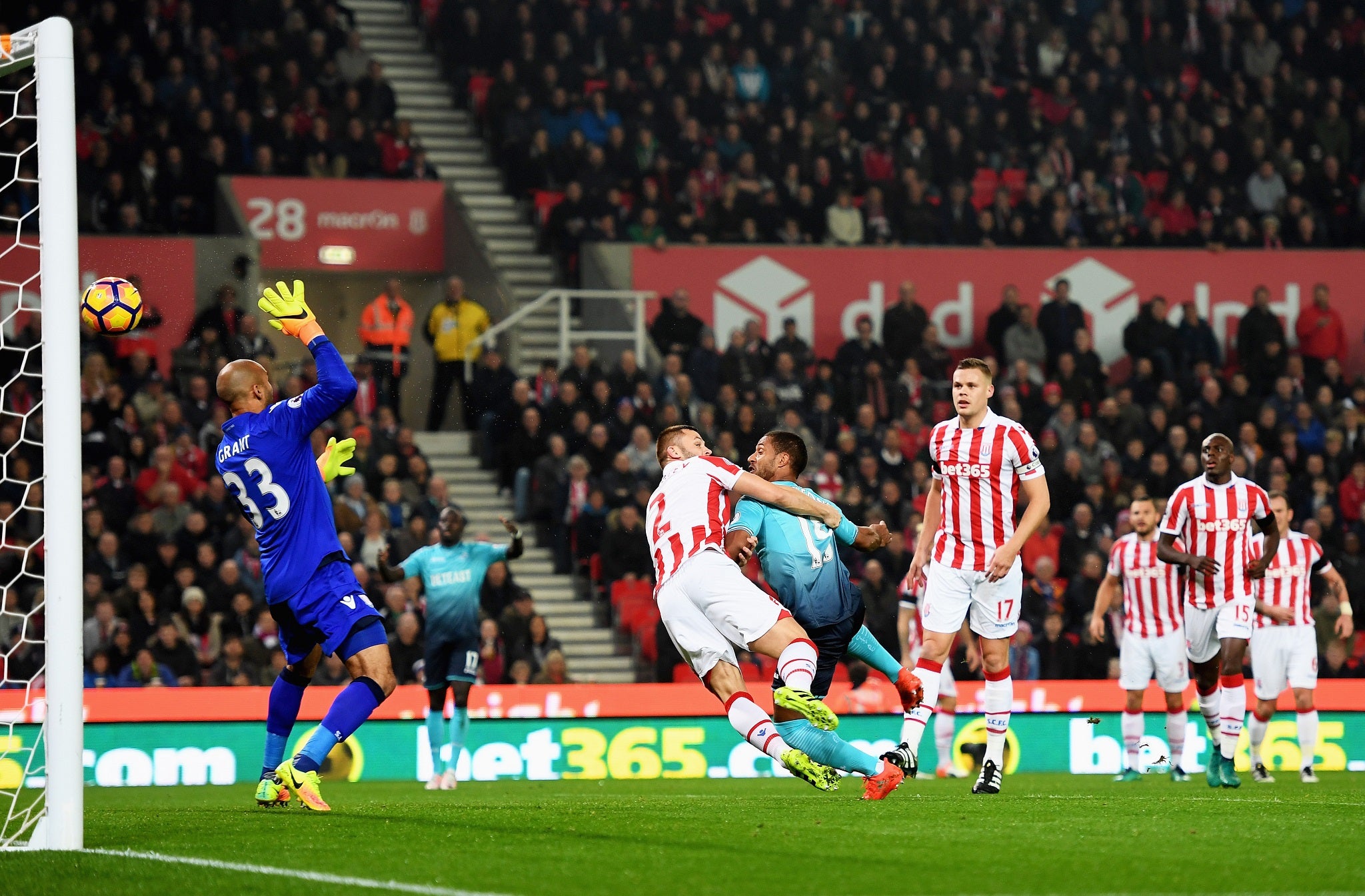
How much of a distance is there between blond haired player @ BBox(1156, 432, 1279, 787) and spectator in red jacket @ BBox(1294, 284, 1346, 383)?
11.2 m

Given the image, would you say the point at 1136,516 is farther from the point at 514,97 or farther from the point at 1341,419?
the point at 514,97

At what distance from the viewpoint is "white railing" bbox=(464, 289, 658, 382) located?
2027 centimetres

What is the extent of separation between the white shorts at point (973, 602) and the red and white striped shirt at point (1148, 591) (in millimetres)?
3659

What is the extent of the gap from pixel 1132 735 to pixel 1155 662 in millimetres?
570

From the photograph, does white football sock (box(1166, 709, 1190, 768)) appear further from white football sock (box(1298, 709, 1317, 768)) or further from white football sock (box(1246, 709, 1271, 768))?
white football sock (box(1298, 709, 1317, 768))

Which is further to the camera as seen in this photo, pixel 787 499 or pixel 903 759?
pixel 903 759

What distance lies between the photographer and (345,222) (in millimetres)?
21469

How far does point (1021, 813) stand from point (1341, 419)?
14.4 meters

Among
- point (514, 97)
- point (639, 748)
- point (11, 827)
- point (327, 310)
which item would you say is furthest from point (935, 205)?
point (11, 827)

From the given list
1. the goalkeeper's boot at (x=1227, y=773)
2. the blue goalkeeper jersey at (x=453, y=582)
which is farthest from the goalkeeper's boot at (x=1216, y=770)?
the blue goalkeeper jersey at (x=453, y=582)

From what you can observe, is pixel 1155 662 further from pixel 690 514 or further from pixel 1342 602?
pixel 690 514

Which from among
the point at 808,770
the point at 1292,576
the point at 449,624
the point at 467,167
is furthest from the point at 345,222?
the point at 808,770

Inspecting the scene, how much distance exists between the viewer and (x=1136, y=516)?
13438 millimetres

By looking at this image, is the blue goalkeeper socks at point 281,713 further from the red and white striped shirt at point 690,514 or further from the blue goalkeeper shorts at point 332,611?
the red and white striped shirt at point 690,514
